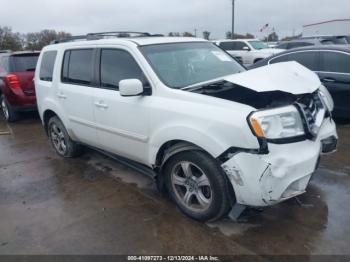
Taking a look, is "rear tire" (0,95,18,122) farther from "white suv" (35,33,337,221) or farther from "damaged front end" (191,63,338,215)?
"damaged front end" (191,63,338,215)

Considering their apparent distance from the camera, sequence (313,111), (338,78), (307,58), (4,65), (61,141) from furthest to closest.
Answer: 1. (4,65)
2. (307,58)
3. (338,78)
4. (61,141)
5. (313,111)

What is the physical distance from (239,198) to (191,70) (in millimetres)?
1604

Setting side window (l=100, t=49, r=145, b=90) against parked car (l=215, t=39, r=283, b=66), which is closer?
side window (l=100, t=49, r=145, b=90)

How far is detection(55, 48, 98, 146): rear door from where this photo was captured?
4482 millimetres

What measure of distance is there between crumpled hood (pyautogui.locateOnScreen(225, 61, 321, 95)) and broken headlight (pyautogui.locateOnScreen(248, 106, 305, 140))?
0.68 ft

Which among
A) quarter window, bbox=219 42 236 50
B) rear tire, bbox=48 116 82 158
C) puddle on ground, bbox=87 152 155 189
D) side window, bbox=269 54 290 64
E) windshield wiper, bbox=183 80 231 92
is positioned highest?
windshield wiper, bbox=183 80 231 92

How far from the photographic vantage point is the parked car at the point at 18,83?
26.0 feet

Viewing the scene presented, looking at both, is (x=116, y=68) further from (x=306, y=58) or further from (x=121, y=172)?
(x=306, y=58)

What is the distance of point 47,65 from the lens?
18.0ft

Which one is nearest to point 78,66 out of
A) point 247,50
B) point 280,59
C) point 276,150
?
point 276,150

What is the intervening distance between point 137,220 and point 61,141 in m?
2.56

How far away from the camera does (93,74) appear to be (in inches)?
174

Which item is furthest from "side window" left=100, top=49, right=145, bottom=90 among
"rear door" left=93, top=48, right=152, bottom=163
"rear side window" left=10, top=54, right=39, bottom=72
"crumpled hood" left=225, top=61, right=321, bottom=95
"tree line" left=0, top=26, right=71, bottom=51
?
"tree line" left=0, top=26, right=71, bottom=51

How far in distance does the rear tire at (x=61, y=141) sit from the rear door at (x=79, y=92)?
375 mm
